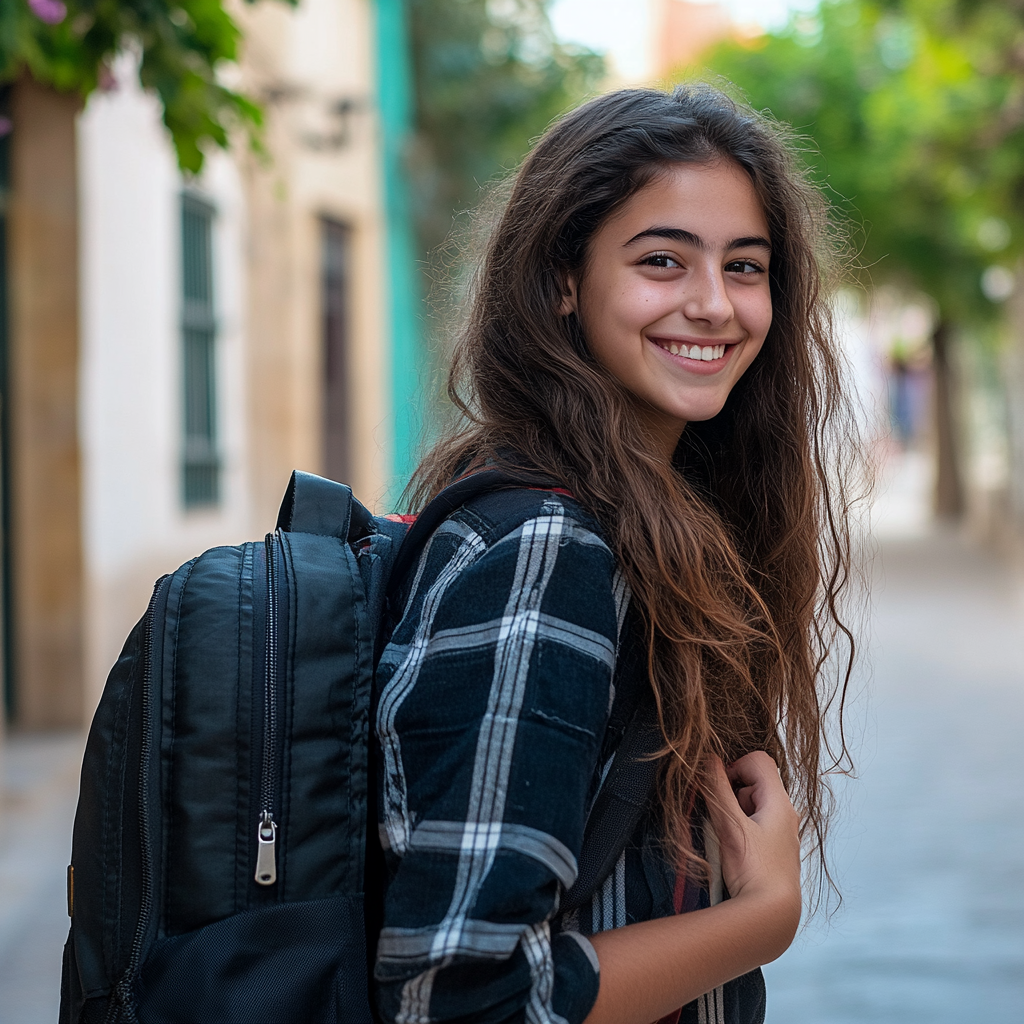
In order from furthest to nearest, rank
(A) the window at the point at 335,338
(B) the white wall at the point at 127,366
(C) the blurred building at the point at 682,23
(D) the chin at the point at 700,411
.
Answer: (C) the blurred building at the point at 682,23 < (A) the window at the point at 335,338 < (B) the white wall at the point at 127,366 < (D) the chin at the point at 700,411

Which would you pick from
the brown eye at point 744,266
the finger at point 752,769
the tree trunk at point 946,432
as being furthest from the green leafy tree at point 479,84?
the finger at point 752,769

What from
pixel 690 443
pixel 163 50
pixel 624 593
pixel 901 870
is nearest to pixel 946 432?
pixel 901 870

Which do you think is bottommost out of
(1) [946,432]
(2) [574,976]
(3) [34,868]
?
(3) [34,868]

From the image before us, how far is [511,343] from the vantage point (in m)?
1.67

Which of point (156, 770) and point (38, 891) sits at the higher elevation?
point (156, 770)

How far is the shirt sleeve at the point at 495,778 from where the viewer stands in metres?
1.25

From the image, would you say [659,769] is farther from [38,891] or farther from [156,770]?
[38,891]

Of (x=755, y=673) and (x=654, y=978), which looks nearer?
(x=654, y=978)

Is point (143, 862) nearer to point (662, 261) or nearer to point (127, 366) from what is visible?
point (662, 261)

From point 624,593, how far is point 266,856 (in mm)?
438

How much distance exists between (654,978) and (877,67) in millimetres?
18496

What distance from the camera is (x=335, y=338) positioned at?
14469 millimetres

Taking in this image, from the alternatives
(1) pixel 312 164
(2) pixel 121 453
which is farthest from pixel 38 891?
(1) pixel 312 164

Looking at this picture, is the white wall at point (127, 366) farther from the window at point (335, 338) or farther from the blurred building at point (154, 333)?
the window at point (335, 338)
